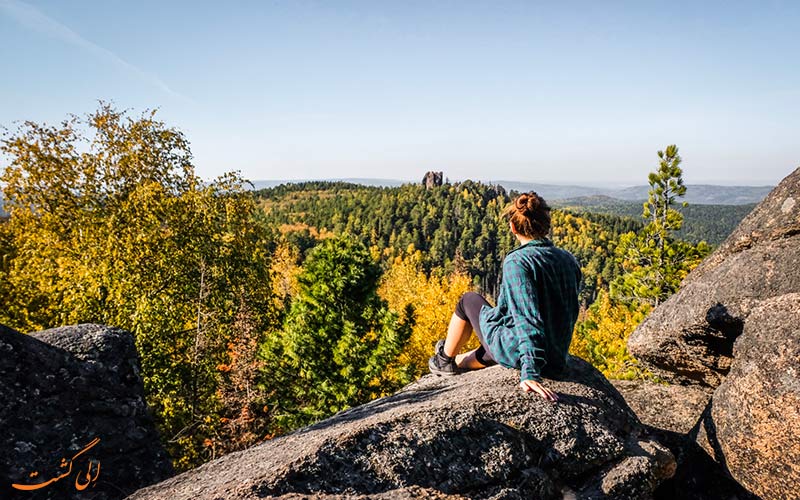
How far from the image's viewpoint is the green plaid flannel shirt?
185 inches

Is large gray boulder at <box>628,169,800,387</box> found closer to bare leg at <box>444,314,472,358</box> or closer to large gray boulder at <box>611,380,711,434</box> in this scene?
large gray boulder at <box>611,380,711,434</box>

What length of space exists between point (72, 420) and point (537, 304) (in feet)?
19.2

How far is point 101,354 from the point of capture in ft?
20.5

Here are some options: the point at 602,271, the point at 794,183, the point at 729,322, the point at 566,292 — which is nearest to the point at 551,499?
the point at 566,292

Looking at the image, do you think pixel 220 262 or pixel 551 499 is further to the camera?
pixel 220 262

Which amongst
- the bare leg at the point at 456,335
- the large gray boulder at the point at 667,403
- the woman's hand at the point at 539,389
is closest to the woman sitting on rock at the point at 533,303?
the woman's hand at the point at 539,389

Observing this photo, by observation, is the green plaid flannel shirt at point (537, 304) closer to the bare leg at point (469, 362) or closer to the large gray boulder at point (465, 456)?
the large gray boulder at point (465, 456)

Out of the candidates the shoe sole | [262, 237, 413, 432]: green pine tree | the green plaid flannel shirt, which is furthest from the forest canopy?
the green plaid flannel shirt

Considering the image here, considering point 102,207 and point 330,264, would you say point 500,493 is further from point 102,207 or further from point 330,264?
point 102,207

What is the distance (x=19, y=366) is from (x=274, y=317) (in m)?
15.0

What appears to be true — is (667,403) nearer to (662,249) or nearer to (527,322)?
(527,322)

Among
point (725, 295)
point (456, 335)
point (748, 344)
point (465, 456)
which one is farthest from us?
point (725, 295)

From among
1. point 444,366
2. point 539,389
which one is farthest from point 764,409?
point 444,366

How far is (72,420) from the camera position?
17.6 ft
